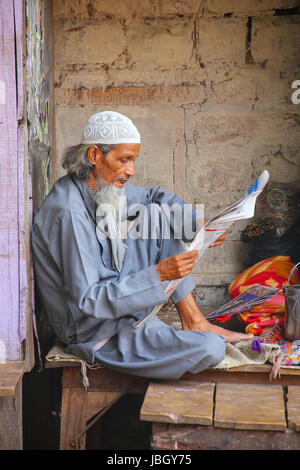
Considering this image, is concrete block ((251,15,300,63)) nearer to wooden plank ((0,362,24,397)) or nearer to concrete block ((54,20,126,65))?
concrete block ((54,20,126,65))

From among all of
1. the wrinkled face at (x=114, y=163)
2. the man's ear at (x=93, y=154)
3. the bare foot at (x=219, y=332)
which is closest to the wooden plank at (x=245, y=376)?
the bare foot at (x=219, y=332)

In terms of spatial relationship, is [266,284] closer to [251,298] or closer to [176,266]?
[251,298]

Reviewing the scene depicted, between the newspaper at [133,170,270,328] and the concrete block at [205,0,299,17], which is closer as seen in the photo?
the newspaper at [133,170,270,328]

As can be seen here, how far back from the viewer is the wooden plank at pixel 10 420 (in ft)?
9.14

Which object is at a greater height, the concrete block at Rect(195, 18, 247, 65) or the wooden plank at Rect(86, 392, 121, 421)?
the concrete block at Rect(195, 18, 247, 65)

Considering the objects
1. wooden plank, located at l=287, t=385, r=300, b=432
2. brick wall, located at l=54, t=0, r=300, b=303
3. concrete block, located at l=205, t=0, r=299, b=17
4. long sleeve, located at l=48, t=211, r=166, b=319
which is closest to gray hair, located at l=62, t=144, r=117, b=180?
long sleeve, located at l=48, t=211, r=166, b=319

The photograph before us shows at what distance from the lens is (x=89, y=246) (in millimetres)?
2738

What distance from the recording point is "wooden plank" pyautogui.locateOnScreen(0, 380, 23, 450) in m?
2.79

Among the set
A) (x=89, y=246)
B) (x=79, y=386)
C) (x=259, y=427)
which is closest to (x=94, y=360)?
(x=79, y=386)

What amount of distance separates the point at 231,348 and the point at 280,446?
A: 2.13 ft

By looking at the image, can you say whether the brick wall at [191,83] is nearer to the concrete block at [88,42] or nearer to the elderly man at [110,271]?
the concrete block at [88,42]

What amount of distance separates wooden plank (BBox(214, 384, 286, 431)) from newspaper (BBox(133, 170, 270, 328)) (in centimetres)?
55

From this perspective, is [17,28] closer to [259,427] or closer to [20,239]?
[20,239]

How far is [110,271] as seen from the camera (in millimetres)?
2932
